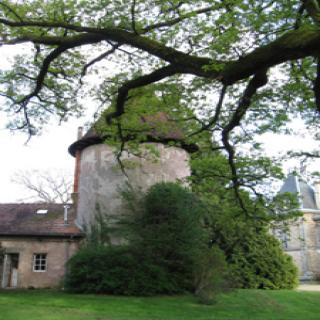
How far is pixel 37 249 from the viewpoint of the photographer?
819 inches

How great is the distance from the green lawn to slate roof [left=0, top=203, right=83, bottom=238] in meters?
6.46

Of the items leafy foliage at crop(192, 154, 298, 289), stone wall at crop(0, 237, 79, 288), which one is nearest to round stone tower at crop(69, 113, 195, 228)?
stone wall at crop(0, 237, 79, 288)

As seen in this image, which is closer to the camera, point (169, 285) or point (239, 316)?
point (239, 316)

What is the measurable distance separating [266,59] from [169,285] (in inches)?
456

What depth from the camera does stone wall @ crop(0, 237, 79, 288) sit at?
66.5 ft

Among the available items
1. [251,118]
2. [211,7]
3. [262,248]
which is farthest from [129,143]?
[262,248]

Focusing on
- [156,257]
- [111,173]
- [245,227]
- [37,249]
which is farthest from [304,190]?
[37,249]

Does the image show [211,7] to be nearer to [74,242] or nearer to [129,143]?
[129,143]

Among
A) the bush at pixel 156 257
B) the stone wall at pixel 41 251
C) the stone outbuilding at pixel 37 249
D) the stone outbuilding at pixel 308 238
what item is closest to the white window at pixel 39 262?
the stone outbuilding at pixel 37 249

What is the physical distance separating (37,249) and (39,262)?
0.66m

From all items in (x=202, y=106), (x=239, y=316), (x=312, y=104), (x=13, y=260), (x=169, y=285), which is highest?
(x=202, y=106)

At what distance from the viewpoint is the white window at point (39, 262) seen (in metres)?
20.7

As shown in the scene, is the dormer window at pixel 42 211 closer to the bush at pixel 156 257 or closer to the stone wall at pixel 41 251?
the stone wall at pixel 41 251

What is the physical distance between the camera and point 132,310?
41.0 ft
